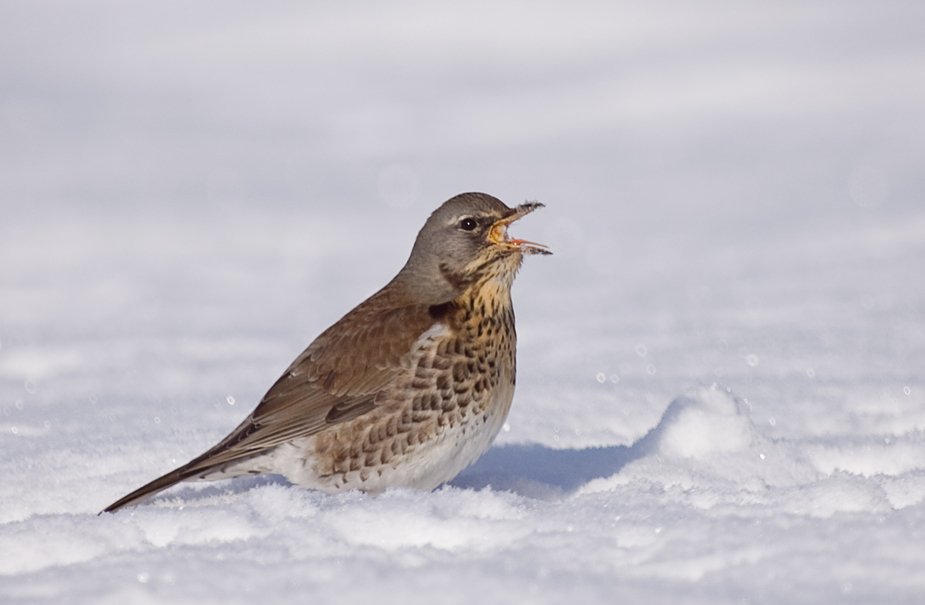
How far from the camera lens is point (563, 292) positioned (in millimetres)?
9523

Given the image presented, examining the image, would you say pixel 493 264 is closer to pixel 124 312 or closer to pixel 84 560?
pixel 84 560

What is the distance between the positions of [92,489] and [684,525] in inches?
106

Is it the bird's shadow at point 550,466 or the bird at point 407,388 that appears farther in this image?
the bird's shadow at point 550,466

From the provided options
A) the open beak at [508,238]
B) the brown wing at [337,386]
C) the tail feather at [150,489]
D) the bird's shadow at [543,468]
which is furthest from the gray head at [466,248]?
the tail feather at [150,489]

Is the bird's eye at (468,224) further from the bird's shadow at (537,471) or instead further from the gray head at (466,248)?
the bird's shadow at (537,471)

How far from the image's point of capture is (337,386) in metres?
4.43

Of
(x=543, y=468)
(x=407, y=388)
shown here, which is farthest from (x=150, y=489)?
(x=543, y=468)

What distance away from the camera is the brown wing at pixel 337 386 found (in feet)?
14.2

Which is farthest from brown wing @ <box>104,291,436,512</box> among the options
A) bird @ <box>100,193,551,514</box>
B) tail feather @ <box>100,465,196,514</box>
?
tail feather @ <box>100,465,196,514</box>

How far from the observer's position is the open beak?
455 centimetres

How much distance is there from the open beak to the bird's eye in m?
0.08

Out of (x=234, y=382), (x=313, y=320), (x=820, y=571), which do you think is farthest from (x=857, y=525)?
(x=313, y=320)

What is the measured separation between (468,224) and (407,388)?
2.84 feet

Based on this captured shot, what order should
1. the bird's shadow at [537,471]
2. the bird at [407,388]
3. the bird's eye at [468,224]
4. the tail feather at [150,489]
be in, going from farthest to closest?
the bird's eye at [468,224] → the bird's shadow at [537,471] → the bird at [407,388] → the tail feather at [150,489]
